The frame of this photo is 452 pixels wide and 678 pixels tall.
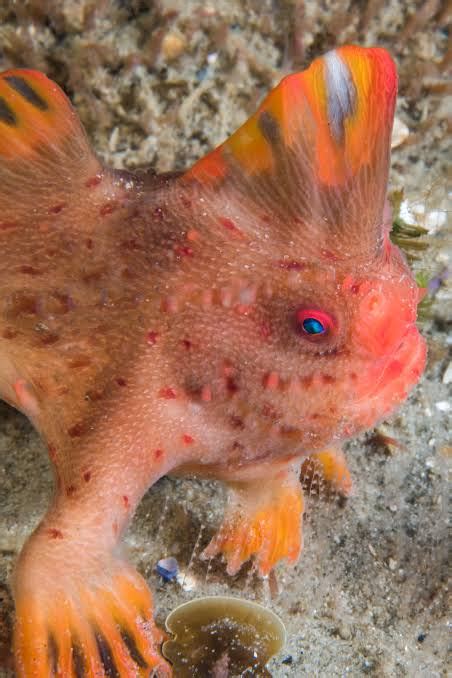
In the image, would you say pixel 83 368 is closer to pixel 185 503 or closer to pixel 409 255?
pixel 185 503

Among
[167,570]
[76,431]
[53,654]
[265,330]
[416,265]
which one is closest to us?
[53,654]

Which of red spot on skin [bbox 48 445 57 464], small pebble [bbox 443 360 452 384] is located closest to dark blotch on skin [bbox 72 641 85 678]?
red spot on skin [bbox 48 445 57 464]

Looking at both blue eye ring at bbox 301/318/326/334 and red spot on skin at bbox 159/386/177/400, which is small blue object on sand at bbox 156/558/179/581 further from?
blue eye ring at bbox 301/318/326/334

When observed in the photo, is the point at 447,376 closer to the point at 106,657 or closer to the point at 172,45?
the point at 172,45

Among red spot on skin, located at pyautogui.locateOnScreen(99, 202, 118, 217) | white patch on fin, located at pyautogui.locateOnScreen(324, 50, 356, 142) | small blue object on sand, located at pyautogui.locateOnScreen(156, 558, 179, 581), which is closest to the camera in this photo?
white patch on fin, located at pyautogui.locateOnScreen(324, 50, 356, 142)

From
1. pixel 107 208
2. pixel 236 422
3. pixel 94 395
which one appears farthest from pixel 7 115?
pixel 236 422

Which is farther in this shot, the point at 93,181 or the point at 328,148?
the point at 93,181

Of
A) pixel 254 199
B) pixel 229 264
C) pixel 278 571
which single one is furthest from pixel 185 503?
pixel 254 199

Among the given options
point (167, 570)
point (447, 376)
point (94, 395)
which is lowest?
point (167, 570)
